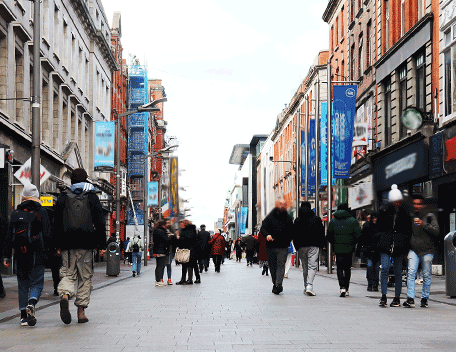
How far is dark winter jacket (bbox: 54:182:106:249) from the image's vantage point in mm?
10430

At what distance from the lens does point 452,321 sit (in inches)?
419

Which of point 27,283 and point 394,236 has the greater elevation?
point 394,236

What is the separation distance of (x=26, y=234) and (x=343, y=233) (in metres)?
7.11

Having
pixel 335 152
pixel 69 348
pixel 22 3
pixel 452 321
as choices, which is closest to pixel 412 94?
pixel 335 152

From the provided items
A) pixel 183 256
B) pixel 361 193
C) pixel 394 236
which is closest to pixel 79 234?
pixel 394 236

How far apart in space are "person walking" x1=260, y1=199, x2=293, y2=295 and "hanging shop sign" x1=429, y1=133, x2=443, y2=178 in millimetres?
9905

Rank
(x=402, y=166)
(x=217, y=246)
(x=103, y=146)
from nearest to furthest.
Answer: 1. (x=402, y=166)
2. (x=217, y=246)
3. (x=103, y=146)

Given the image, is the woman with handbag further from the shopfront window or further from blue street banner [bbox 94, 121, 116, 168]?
blue street banner [bbox 94, 121, 116, 168]

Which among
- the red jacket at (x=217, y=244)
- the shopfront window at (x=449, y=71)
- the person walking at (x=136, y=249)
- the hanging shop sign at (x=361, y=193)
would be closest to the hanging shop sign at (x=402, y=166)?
the hanging shop sign at (x=361, y=193)

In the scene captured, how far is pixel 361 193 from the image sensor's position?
36.6m

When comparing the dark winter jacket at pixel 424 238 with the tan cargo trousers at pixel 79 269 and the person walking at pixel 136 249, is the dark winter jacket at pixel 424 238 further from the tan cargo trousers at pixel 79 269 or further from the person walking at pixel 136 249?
the person walking at pixel 136 249

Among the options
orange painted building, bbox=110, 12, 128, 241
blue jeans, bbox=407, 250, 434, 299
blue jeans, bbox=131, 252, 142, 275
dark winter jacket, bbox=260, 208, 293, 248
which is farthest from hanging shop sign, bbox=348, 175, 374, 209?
blue jeans, bbox=407, 250, 434, 299

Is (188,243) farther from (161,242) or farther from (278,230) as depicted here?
(278,230)

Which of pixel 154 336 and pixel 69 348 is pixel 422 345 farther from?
pixel 69 348
